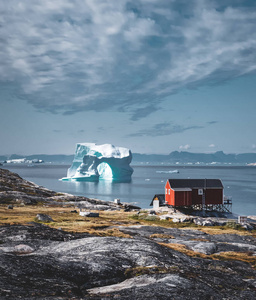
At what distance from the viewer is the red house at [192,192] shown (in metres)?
67.1

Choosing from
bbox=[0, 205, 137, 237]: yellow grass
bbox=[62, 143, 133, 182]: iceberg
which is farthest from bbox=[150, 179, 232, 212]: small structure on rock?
bbox=[62, 143, 133, 182]: iceberg

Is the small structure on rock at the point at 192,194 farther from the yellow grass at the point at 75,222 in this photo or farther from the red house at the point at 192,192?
the yellow grass at the point at 75,222

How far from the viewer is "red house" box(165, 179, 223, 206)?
67125 mm

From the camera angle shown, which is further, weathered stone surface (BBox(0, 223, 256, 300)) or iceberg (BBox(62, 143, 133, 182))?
iceberg (BBox(62, 143, 133, 182))

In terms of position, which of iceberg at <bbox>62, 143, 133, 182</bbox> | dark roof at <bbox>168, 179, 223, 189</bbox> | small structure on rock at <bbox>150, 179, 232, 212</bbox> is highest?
iceberg at <bbox>62, 143, 133, 182</bbox>

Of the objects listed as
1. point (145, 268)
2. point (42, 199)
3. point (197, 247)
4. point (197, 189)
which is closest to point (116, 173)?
point (42, 199)

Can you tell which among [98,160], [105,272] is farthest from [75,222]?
[98,160]

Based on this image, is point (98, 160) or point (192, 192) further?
point (98, 160)

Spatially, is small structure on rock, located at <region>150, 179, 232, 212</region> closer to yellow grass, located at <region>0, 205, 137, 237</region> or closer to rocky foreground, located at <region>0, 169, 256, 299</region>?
yellow grass, located at <region>0, 205, 137, 237</region>

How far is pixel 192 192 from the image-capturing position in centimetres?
6888

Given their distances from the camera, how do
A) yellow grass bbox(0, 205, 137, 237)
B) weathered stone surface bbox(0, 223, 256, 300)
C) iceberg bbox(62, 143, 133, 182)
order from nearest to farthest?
weathered stone surface bbox(0, 223, 256, 300) → yellow grass bbox(0, 205, 137, 237) → iceberg bbox(62, 143, 133, 182)

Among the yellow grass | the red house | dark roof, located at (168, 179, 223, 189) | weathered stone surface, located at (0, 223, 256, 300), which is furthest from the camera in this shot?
dark roof, located at (168, 179, 223, 189)

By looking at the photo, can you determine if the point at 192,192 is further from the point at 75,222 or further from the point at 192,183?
the point at 75,222

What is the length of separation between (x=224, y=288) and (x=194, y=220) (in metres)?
39.0
